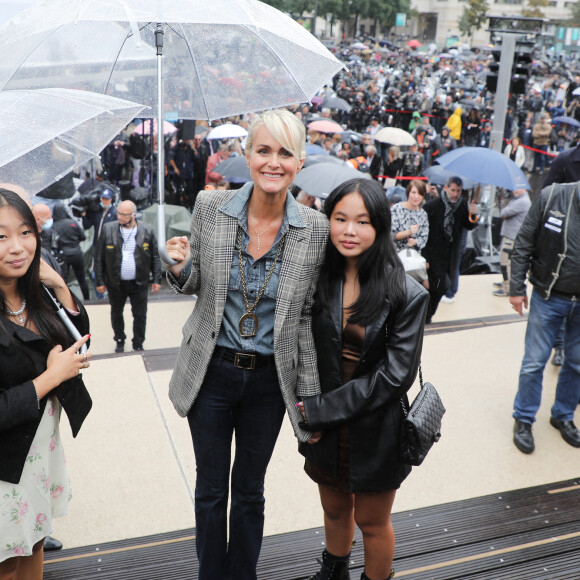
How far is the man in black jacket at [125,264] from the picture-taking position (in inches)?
277

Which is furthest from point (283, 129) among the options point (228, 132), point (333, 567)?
point (228, 132)

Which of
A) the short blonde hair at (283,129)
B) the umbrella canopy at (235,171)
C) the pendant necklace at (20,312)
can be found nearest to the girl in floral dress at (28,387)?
the pendant necklace at (20,312)

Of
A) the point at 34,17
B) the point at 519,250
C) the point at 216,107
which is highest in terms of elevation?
the point at 34,17

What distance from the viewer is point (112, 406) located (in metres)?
4.32

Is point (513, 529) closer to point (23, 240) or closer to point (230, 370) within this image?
point (230, 370)

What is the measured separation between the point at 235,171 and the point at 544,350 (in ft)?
22.1

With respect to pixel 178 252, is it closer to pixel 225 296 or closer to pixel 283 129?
pixel 225 296

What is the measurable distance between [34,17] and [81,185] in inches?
377

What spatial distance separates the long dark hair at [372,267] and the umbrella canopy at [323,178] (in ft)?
16.9

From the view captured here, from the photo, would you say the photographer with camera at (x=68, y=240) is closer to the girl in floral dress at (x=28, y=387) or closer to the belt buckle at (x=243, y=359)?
the girl in floral dress at (x=28, y=387)

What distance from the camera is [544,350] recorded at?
3975 millimetres

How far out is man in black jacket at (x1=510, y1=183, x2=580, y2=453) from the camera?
12.4ft

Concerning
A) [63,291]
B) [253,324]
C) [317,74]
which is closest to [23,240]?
[63,291]

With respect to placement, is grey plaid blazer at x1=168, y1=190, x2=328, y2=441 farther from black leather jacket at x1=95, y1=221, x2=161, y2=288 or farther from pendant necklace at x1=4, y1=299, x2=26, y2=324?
black leather jacket at x1=95, y1=221, x2=161, y2=288
